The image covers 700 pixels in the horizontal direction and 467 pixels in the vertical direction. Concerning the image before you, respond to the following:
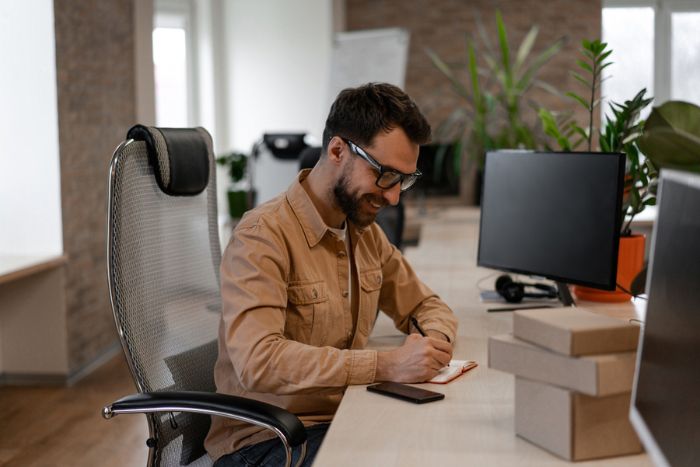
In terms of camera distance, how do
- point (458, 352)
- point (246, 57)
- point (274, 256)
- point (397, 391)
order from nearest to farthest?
point (397, 391), point (274, 256), point (458, 352), point (246, 57)

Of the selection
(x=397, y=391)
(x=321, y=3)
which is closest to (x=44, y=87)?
(x=397, y=391)

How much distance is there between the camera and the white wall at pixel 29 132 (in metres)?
4.08

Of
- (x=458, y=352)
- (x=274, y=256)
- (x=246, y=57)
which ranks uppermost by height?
(x=246, y=57)

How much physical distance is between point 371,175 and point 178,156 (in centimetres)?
45

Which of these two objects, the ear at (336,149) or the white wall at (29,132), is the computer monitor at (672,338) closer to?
the ear at (336,149)

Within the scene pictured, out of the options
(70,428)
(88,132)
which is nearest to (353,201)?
(70,428)

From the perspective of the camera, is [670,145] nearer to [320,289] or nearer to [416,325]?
[320,289]

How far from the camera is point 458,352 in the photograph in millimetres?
1938

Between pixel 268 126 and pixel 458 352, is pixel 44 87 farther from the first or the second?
pixel 268 126

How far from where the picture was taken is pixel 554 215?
2230mm

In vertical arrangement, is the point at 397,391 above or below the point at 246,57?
below

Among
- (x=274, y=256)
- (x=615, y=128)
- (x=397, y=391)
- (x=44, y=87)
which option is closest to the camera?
(x=397, y=391)

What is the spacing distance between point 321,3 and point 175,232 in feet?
20.4

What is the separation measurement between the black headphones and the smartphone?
3.30 feet
